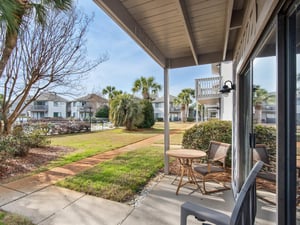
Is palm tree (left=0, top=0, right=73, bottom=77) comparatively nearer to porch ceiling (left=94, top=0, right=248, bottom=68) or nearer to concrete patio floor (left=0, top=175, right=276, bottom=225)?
porch ceiling (left=94, top=0, right=248, bottom=68)

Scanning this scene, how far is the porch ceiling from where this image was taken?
227 centimetres

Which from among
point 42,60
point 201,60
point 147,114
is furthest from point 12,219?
point 147,114

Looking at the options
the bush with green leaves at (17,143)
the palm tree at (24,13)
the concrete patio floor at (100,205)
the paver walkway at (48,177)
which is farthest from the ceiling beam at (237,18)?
the bush with green leaves at (17,143)

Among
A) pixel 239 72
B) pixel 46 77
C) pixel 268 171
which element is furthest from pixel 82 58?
pixel 268 171

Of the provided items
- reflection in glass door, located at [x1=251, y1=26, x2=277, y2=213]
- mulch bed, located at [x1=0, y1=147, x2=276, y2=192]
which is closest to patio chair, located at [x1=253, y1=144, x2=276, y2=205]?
reflection in glass door, located at [x1=251, y1=26, x2=277, y2=213]

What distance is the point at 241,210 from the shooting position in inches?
49.0

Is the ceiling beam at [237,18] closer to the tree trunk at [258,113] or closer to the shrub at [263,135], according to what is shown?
the tree trunk at [258,113]

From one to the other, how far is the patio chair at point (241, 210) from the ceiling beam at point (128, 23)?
209 centimetres

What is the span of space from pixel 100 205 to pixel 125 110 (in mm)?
12209

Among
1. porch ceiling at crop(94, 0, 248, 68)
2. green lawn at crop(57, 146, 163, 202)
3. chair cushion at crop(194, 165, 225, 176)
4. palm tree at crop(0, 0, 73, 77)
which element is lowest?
green lawn at crop(57, 146, 163, 202)

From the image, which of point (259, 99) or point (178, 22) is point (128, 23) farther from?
point (259, 99)

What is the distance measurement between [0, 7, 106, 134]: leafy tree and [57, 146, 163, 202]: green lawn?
11.3 ft

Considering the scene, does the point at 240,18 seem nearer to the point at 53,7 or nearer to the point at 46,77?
the point at 53,7

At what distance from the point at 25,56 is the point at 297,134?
272 inches
